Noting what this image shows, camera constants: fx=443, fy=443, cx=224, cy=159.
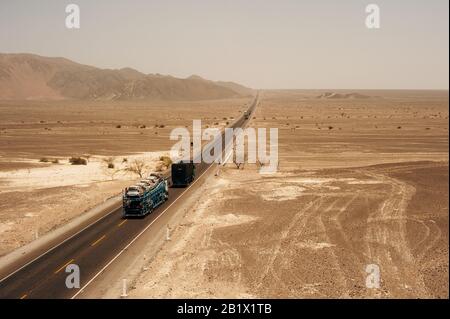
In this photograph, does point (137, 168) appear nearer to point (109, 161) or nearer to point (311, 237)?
point (109, 161)

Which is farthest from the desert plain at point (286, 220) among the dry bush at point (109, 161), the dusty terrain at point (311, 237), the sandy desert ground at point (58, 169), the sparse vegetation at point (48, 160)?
the dry bush at point (109, 161)

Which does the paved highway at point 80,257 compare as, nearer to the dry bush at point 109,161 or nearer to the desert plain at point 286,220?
the desert plain at point 286,220

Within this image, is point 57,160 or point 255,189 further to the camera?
point 57,160

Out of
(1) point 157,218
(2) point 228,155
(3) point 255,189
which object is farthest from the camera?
(2) point 228,155

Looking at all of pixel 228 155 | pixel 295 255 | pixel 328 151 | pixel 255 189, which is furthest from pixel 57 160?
pixel 295 255

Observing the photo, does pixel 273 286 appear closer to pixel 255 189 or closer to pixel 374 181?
pixel 255 189

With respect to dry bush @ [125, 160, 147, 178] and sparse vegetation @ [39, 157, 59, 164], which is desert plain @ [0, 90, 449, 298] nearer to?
sparse vegetation @ [39, 157, 59, 164]
